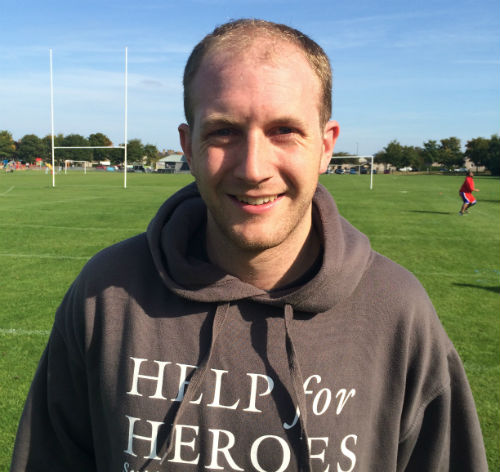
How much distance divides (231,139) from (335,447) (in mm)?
904

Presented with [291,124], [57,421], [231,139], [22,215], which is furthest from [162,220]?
[22,215]

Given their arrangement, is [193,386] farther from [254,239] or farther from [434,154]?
[434,154]

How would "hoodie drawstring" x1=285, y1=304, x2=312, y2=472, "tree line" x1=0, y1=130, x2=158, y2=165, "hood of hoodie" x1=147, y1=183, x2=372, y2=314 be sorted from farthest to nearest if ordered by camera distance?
"tree line" x1=0, y1=130, x2=158, y2=165
"hood of hoodie" x1=147, y1=183, x2=372, y2=314
"hoodie drawstring" x1=285, y1=304, x2=312, y2=472

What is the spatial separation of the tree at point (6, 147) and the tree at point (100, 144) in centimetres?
1657

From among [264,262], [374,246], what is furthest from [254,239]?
[374,246]

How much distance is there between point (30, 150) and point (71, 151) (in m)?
18.3

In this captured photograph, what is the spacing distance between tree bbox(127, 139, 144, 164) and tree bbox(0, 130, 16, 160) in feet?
90.4

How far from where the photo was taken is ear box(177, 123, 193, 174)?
1.64m

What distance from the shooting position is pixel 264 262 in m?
1.64

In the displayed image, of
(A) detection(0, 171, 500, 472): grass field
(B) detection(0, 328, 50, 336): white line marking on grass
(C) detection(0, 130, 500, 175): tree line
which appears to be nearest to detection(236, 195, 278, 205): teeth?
(A) detection(0, 171, 500, 472): grass field

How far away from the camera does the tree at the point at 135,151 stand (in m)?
107

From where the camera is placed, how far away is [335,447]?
1.47m

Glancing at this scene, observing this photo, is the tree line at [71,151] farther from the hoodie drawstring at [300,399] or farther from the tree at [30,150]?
the hoodie drawstring at [300,399]

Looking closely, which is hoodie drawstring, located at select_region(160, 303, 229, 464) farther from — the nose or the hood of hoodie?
the nose
